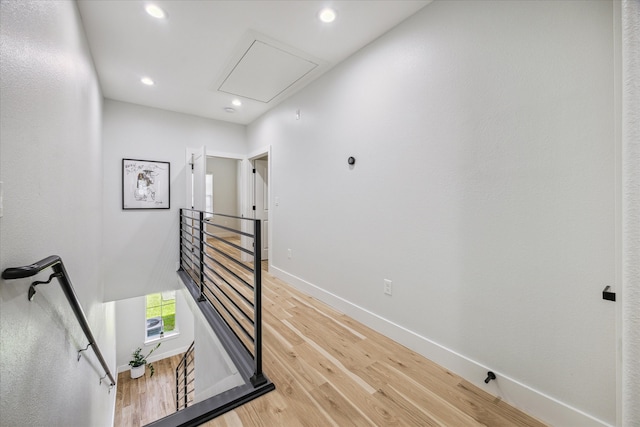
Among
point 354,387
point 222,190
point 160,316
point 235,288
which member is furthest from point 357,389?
point 222,190

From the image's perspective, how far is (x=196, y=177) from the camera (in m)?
3.96

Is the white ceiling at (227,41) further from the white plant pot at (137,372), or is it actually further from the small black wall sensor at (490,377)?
the white plant pot at (137,372)

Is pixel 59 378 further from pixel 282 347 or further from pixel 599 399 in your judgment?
pixel 599 399

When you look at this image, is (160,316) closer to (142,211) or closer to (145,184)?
(142,211)

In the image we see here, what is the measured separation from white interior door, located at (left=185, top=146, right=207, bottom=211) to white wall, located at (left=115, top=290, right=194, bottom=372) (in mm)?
1974

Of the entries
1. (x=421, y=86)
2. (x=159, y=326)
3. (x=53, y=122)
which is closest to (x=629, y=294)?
(x=421, y=86)

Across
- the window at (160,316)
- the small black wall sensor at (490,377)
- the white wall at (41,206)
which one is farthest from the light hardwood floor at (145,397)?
the small black wall sensor at (490,377)

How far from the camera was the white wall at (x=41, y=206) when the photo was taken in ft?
2.92

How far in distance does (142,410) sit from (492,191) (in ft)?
19.3

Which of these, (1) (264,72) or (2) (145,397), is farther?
(2) (145,397)

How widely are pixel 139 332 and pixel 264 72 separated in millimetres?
5558

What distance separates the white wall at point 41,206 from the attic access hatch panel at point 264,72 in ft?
4.20

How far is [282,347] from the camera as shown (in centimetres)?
207

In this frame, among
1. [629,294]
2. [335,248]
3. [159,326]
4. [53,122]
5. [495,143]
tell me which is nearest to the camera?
[629,294]
